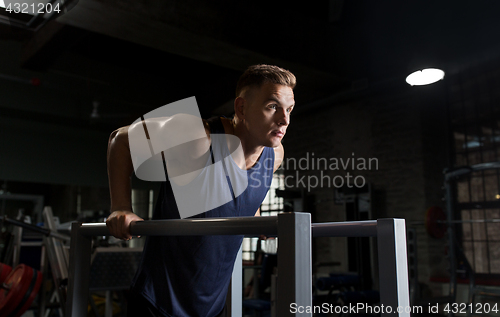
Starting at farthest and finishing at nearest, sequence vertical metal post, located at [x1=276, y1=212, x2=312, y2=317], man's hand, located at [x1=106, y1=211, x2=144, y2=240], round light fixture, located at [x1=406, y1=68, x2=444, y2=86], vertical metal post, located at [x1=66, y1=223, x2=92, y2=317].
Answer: round light fixture, located at [x1=406, y1=68, x2=444, y2=86] → vertical metal post, located at [x1=66, y1=223, x2=92, y2=317] → man's hand, located at [x1=106, y1=211, x2=144, y2=240] → vertical metal post, located at [x1=276, y1=212, x2=312, y2=317]

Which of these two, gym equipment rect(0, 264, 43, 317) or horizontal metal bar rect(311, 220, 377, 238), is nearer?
horizontal metal bar rect(311, 220, 377, 238)

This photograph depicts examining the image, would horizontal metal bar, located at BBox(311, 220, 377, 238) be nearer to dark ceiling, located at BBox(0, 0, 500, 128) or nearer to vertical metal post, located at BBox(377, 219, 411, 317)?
vertical metal post, located at BBox(377, 219, 411, 317)

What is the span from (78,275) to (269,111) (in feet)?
2.23

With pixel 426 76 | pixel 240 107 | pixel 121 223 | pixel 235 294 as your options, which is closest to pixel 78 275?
pixel 121 223

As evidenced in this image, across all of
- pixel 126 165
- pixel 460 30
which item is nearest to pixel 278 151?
pixel 126 165

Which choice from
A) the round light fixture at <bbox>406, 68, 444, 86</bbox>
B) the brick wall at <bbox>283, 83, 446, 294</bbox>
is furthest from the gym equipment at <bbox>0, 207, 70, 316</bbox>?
the brick wall at <bbox>283, 83, 446, 294</bbox>

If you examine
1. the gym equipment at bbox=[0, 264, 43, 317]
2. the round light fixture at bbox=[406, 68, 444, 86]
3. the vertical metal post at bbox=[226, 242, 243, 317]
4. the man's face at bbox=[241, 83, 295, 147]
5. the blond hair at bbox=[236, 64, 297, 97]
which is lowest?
the gym equipment at bbox=[0, 264, 43, 317]

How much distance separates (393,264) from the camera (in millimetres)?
711

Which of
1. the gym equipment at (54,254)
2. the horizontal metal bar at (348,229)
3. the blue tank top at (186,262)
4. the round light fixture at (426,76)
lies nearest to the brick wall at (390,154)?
the round light fixture at (426,76)

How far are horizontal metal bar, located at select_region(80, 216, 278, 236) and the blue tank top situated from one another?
0.76 ft

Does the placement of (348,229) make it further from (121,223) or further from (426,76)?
(426,76)

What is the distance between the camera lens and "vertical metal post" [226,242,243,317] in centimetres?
130

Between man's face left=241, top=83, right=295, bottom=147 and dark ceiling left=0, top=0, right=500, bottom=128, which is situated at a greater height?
dark ceiling left=0, top=0, right=500, bottom=128

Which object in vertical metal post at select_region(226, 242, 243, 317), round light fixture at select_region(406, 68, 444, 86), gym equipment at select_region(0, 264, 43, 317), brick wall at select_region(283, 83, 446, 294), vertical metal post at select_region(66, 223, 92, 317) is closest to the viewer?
vertical metal post at select_region(66, 223, 92, 317)
